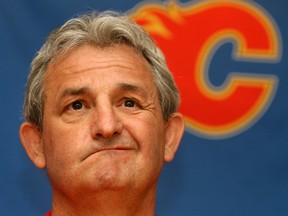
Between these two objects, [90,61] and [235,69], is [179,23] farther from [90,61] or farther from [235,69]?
[90,61]

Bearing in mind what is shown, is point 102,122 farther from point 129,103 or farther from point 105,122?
point 129,103

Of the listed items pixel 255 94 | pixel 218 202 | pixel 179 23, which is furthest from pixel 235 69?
pixel 218 202

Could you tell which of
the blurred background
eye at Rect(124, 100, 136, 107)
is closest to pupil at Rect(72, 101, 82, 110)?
eye at Rect(124, 100, 136, 107)

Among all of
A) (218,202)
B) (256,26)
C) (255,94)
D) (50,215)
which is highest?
(256,26)

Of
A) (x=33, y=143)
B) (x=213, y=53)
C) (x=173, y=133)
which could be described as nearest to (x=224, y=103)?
(x=213, y=53)

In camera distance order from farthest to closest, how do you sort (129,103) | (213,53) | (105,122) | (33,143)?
(213,53) → (33,143) → (129,103) → (105,122)

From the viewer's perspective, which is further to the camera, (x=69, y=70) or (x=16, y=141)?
(x=16, y=141)

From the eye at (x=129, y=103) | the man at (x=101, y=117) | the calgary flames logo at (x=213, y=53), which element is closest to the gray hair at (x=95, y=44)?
the man at (x=101, y=117)

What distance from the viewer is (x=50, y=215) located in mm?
1639

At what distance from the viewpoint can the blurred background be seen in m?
1.95

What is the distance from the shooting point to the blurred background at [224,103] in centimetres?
195

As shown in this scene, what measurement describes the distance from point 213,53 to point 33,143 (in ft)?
2.05

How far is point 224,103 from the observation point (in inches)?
77.4

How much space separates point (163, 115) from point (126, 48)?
0.62ft
